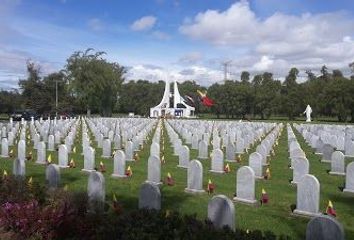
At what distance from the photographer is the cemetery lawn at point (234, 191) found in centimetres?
938

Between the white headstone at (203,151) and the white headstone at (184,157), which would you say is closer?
the white headstone at (184,157)

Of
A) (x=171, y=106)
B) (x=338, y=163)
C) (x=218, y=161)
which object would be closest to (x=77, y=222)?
(x=218, y=161)

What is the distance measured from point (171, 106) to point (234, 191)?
91874mm

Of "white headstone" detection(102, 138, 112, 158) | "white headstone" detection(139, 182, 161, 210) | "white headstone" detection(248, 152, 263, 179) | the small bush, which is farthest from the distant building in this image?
the small bush

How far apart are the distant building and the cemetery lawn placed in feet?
238

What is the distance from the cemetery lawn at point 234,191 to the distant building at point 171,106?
7269 centimetres

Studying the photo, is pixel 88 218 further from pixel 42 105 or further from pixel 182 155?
pixel 42 105

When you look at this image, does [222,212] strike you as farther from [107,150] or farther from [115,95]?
[115,95]

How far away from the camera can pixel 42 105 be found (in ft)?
243

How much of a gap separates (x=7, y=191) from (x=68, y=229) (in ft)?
6.09

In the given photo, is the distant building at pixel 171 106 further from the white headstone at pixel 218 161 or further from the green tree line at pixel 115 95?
the white headstone at pixel 218 161

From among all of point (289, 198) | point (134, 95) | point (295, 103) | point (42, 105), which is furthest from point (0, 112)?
point (289, 198)

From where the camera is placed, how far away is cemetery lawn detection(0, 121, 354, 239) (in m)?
9.38

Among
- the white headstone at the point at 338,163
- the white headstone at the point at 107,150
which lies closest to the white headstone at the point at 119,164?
the white headstone at the point at 107,150
